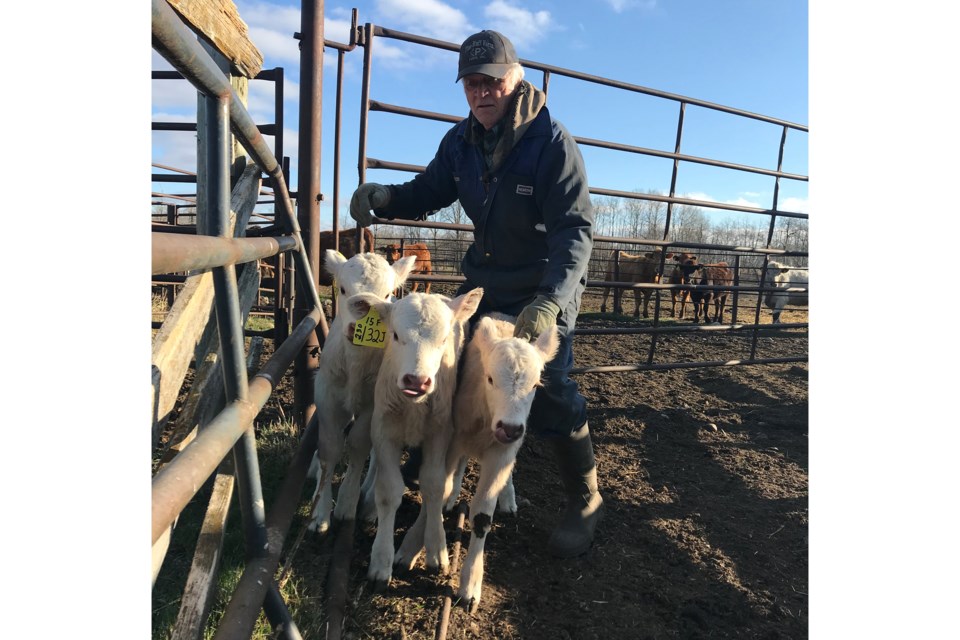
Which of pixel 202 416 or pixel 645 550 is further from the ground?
pixel 202 416

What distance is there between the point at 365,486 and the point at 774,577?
2.17 metres

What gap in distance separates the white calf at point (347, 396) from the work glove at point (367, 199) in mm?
632

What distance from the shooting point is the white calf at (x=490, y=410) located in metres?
2.44

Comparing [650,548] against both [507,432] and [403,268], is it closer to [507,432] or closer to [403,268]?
[507,432]

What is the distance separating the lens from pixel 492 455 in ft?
9.03

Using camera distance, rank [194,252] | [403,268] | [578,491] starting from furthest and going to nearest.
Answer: [403,268], [578,491], [194,252]

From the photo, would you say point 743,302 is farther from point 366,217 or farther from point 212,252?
point 212,252

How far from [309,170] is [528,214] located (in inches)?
60.6

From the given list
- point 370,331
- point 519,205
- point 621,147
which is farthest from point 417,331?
point 621,147

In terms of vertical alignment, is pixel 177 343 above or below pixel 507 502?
above

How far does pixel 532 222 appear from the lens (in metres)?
Result: 3.21
